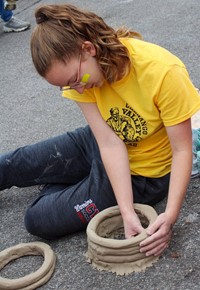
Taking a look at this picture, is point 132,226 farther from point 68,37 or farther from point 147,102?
point 68,37

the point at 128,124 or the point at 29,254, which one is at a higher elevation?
the point at 128,124

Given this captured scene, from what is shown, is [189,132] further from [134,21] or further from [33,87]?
[134,21]

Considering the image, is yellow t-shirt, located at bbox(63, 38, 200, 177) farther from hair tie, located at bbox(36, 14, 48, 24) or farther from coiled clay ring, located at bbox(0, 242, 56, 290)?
coiled clay ring, located at bbox(0, 242, 56, 290)

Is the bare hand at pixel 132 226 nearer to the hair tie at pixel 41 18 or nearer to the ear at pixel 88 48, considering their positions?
the ear at pixel 88 48

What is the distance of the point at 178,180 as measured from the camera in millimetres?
1731

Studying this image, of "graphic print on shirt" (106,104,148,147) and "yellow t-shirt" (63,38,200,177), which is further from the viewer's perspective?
"graphic print on shirt" (106,104,148,147)

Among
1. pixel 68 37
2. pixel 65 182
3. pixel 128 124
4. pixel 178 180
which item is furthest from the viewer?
pixel 65 182

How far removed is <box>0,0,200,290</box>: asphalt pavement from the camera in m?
1.71

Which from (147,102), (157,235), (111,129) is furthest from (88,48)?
(157,235)

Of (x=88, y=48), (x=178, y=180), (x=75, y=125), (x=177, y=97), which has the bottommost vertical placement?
(x=75, y=125)

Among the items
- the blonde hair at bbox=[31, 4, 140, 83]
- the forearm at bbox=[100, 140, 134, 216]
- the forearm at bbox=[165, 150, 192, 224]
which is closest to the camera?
the blonde hair at bbox=[31, 4, 140, 83]

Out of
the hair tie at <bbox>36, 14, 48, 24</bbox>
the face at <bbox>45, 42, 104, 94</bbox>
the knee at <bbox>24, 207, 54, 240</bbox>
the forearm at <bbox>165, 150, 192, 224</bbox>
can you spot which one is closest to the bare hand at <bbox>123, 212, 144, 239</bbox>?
the forearm at <bbox>165, 150, 192, 224</bbox>

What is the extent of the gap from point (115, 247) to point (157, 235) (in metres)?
0.13

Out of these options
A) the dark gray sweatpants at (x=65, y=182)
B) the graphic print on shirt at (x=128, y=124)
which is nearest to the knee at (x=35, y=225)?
the dark gray sweatpants at (x=65, y=182)
